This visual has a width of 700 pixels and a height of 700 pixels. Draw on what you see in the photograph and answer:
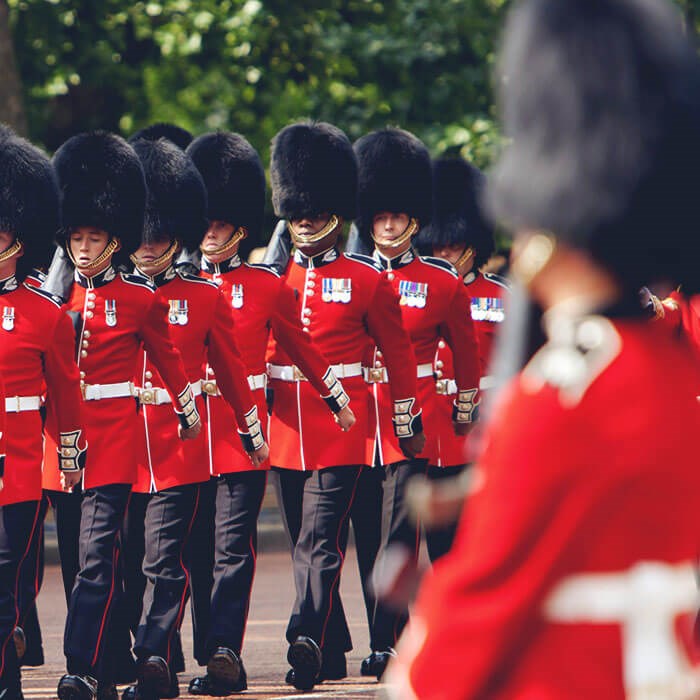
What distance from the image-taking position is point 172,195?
7395 mm

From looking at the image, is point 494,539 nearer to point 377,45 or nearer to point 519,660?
point 519,660

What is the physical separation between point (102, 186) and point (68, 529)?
124cm

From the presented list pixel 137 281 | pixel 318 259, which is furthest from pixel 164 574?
pixel 318 259

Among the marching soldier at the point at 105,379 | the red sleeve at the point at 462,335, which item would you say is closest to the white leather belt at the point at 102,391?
the marching soldier at the point at 105,379

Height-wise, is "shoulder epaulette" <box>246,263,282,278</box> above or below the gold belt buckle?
above

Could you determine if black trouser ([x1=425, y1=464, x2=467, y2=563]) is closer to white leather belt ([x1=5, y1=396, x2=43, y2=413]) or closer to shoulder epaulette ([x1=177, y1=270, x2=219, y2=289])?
shoulder epaulette ([x1=177, y1=270, x2=219, y2=289])

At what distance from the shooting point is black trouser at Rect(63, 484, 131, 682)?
613 cm

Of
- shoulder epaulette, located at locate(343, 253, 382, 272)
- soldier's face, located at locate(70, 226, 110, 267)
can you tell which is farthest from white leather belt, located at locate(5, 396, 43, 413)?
shoulder epaulette, located at locate(343, 253, 382, 272)

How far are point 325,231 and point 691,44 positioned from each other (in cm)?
526

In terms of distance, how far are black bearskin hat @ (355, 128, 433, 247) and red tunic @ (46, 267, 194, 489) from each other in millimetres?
1780

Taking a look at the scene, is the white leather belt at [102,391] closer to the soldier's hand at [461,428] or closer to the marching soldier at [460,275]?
the marching soldier at [460,275]

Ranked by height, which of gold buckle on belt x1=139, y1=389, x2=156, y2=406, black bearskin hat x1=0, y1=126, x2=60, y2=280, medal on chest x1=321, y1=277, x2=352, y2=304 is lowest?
gold buckle on belt x1=139, y1=389, x2=156, y2=406

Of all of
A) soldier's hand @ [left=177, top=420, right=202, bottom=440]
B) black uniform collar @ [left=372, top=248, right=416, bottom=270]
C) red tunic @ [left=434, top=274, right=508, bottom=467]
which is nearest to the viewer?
soldier's hand @ [left=177, top=420, right=202, bottom=440]

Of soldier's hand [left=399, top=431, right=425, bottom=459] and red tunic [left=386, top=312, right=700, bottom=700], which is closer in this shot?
red tunic [left=386, top=312, right=700, bottom=700]
